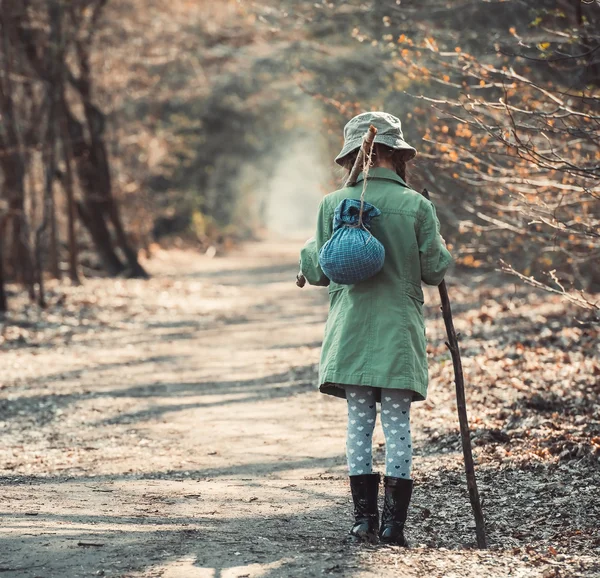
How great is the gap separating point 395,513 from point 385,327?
3.05ft

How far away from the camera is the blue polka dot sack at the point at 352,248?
14.2ft

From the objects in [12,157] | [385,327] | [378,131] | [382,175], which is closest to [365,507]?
[385,327]

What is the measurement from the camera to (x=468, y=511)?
18.4ft

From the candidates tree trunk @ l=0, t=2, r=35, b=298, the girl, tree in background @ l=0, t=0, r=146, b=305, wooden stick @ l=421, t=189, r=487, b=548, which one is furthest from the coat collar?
tree in background @ l=0, t=0, r=146, b=305

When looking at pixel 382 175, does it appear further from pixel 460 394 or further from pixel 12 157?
pixel 12 157

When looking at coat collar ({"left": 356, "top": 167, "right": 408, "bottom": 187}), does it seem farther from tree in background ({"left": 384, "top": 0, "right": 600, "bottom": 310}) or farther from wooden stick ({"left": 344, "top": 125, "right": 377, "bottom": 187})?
tree in background ({"left": 384, "top": 0, "right": 600, "bottom": 310})

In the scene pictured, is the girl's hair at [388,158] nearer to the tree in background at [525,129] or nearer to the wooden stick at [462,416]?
the wooden stick at [462,416]

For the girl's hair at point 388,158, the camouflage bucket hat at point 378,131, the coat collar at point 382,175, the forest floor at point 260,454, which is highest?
the camouflage bucket hat at point 378,131

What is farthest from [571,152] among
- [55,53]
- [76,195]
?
[76,195]

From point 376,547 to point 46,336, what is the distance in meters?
10.4

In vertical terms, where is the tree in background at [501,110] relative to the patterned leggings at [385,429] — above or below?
above

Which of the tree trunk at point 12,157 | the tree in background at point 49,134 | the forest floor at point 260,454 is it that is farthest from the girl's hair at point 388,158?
the tree in background at point 49,134

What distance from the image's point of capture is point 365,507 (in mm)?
4629

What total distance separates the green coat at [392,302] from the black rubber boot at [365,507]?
52cm
